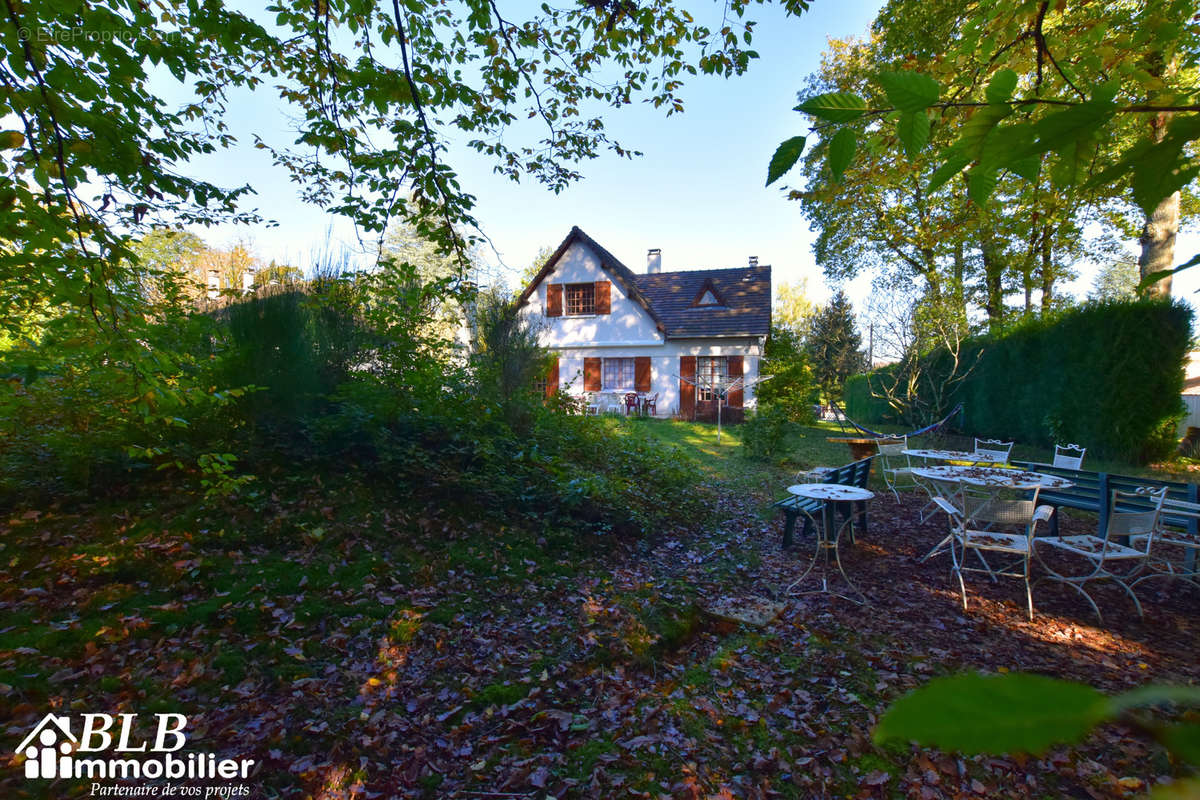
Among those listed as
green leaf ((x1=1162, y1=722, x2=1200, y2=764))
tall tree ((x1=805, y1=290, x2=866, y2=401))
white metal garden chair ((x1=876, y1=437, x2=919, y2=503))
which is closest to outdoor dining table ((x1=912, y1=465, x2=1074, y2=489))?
white metal garden chair ((x1=876, y1=437, x2=919, y2=503))

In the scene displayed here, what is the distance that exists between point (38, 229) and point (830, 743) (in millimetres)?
4521

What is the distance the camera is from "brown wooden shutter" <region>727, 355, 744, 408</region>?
1759 centimetres

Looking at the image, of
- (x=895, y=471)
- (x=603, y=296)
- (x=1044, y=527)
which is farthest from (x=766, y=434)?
(x=603, y=296)

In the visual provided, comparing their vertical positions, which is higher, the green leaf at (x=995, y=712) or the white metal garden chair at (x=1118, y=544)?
the green leaf at (x=995, y=712)

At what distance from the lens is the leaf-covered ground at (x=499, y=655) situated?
→ 260cm

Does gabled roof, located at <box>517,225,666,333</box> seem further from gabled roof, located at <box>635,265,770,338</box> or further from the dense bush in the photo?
the dense bush

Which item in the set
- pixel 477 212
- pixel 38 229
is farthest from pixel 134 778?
pixel 477 212

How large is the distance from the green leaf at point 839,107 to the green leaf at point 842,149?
0.25ft

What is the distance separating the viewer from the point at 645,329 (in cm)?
1852

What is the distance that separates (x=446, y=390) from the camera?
242 inches

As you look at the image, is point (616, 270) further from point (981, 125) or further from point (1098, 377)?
point (981, 125)

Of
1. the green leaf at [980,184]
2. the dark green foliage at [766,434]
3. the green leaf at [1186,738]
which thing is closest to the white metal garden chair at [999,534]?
the green leaf at [980,184]

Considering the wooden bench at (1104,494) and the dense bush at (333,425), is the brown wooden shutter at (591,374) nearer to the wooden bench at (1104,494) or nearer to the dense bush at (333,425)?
the dense bush at (333,425)

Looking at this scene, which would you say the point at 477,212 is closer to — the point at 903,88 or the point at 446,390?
the point at 446,390
